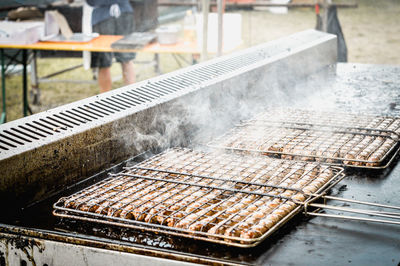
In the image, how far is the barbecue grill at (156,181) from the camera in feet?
5.37

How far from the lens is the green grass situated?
30.1 feet

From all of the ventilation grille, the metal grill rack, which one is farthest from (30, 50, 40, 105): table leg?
the metal grill rack

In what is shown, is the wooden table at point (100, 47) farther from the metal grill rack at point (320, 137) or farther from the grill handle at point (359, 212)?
the grill handle at point (359, 212)

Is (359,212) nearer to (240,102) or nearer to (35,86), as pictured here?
(240,102)

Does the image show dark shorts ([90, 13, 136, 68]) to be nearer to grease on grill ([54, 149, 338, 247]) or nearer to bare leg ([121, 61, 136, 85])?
bare leg ([121, 61, 136, 85])

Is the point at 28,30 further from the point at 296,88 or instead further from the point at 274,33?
the point at 274,33

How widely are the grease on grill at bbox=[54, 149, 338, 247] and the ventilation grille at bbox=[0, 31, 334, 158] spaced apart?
1.15 ft

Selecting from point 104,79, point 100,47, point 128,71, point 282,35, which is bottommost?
point 104,79

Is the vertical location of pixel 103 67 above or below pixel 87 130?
below

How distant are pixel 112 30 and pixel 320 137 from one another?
6.08m

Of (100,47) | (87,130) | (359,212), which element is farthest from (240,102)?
(100,47)

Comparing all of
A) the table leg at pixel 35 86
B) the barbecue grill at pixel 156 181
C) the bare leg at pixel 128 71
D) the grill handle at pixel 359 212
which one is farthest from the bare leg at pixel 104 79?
the grill handle at pixel 359 212

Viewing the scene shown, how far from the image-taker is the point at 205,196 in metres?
1.98

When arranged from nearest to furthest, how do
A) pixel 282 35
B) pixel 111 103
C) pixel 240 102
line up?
1. pixel 111 103
2. pixel 240 102
3. pixel 282 35
